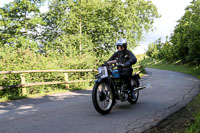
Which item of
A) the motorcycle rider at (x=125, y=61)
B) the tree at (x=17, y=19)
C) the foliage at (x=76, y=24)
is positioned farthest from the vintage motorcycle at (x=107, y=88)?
the tree at (x=17, y=19)

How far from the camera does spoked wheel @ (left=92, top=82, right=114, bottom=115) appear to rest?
15.3ft

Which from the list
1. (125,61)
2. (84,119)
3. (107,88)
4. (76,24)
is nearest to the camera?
(84,119)

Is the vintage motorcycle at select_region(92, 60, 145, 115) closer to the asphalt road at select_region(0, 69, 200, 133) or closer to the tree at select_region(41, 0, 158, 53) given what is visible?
the asphalt road at select_region(0, 69, 200, 133)

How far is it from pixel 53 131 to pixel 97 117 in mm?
1293

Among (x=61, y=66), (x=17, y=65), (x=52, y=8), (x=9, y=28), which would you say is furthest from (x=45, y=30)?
(x=17, y=65)

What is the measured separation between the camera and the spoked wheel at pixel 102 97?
4.66 m

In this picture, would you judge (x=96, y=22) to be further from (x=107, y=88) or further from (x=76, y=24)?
(x=107, y=88)

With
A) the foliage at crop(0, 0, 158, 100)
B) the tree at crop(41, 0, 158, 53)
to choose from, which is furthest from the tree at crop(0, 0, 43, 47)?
the tree at crop(41, 0, 158, 53)

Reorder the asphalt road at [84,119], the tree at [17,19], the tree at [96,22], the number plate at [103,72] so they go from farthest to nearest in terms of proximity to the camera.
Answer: the tree at [17,19], the tree at [96,22], the number plate at [103,72], the asphalt road at [84,119]

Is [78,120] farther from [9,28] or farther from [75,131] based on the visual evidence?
[9,28]

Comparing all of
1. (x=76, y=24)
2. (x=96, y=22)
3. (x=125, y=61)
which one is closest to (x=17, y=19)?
(x=76, y=24)

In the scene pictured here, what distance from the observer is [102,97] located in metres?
4.89

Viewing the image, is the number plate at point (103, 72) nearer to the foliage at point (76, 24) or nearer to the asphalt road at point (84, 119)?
the asphalt road at point (84, 119)

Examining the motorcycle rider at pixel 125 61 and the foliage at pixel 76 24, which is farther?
the foliage at pixel 76 24
